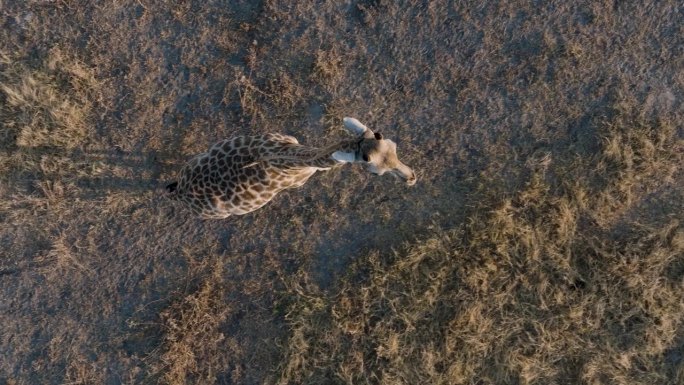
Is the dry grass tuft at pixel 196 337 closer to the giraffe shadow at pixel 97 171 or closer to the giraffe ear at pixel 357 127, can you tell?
the giraffe shadow at pixel 97 171

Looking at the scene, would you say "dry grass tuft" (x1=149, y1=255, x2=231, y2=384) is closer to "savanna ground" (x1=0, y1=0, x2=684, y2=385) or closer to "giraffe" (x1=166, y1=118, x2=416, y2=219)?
"savanna ground" (x1=0, y1=0, x2=684, y2=385)

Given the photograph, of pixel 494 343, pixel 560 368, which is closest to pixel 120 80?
pixel 494 343

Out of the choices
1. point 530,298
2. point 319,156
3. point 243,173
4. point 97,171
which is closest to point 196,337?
point 97,171

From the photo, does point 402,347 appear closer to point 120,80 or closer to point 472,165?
point 472,165

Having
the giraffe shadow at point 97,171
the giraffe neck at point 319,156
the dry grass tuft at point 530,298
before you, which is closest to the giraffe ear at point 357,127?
the giraffe neck at point 319,156


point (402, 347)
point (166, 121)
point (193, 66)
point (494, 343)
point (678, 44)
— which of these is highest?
point (678, 44)

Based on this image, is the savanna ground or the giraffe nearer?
the giraffe

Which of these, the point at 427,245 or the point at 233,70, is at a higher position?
the point at 233,70

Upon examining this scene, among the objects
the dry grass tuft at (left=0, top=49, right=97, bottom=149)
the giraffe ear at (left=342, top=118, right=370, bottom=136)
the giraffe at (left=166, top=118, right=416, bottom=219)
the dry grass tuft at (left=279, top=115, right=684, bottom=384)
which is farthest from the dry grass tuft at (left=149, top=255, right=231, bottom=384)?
the giraffe ear at (left=342, top=118, right=370, bottom=136)
